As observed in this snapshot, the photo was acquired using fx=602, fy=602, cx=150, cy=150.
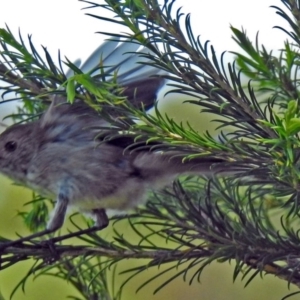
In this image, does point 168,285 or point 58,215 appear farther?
point 168,285

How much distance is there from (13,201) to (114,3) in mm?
453

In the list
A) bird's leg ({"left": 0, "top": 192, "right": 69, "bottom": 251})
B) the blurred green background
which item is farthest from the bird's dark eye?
the blurred green background

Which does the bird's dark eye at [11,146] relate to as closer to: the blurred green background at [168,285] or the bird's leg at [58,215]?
the bird's leg at [58,215]

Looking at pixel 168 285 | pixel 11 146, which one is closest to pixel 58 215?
pixel 11 146

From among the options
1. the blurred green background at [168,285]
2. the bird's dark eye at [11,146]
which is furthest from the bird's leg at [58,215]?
the blurred green background at [168,285]

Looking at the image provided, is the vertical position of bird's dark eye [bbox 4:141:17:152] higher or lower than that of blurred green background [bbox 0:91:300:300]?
higher

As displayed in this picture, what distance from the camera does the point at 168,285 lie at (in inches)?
33.2

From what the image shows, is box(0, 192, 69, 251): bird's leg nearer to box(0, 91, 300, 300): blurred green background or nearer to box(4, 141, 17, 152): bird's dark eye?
box(4, 141, 17, 152): bird's dark eye

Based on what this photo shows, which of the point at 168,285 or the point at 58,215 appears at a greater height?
the point at 58,215

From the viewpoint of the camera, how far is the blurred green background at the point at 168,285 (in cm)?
63

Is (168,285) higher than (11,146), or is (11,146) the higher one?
(11,146)

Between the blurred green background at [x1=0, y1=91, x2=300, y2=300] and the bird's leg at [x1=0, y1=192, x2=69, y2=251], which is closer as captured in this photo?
the bird's leg at [x1=0, y1=192, x2=69, y2=251]

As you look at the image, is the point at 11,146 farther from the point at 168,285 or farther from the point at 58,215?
the point at 168,285

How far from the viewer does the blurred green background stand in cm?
63
